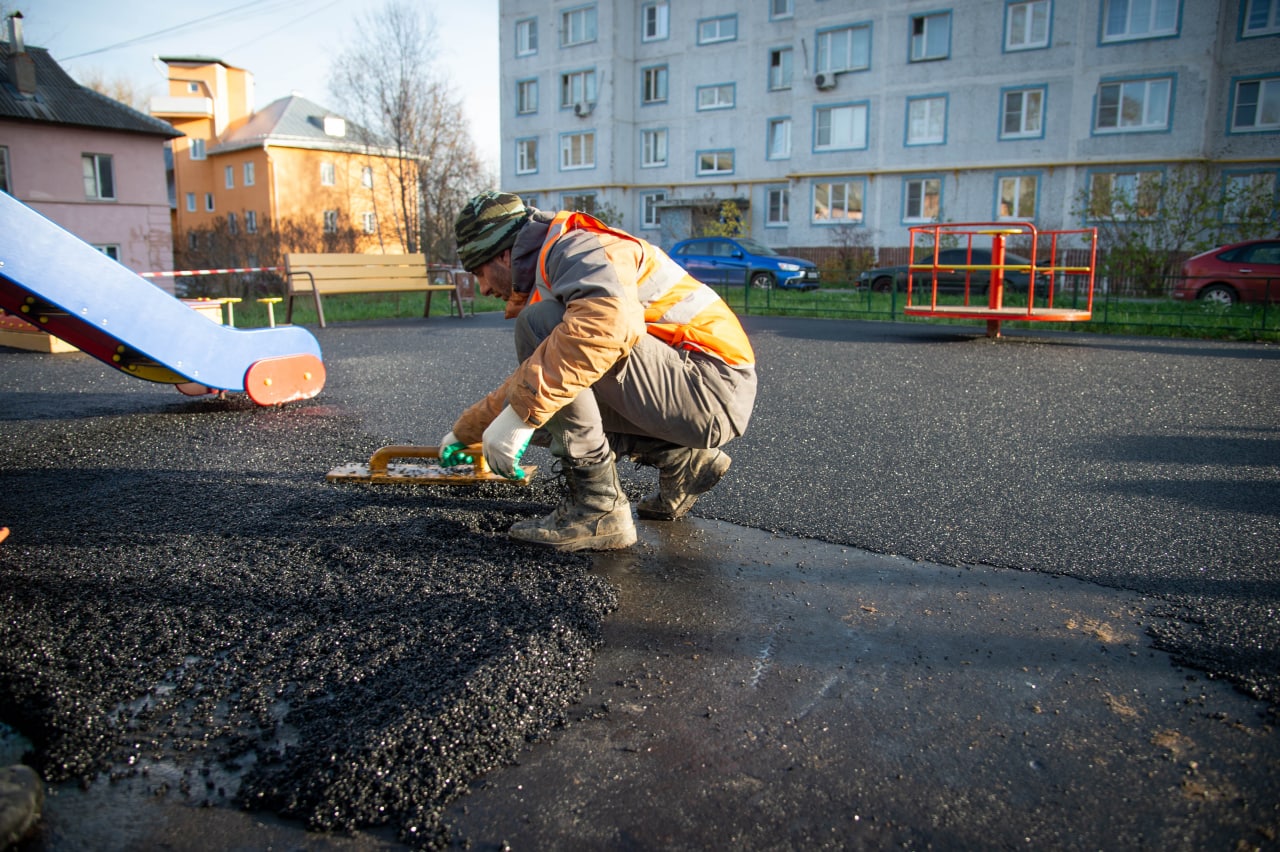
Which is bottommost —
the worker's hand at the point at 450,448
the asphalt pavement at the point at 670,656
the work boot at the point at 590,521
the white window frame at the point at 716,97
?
the asphalt pavement at the point at 670,656

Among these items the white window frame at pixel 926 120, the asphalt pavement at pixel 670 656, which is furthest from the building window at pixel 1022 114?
the asphalt pavement at pixel 670 656

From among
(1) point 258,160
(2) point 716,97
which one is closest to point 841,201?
(2) point 716,97

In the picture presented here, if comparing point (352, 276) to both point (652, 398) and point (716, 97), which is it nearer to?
A: point (652, 398)

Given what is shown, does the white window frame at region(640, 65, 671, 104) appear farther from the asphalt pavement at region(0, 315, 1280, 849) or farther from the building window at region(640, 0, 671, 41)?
the asphalt pavement at region(0, 315, 1280, 849)

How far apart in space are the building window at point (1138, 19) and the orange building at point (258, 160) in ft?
99.1

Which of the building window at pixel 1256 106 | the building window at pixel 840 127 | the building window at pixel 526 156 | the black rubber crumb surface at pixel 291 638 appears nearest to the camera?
the black rubber crumb surface at pixel 291 638

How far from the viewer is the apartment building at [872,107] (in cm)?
2691

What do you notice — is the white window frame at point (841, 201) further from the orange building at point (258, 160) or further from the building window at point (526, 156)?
the orange building at point (258, 160)

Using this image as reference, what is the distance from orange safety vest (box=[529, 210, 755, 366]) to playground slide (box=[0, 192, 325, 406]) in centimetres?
288

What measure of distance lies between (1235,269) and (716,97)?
83.8 ft

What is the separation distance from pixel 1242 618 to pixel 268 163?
52.2 meters

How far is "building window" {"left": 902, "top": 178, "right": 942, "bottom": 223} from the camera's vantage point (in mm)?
31109

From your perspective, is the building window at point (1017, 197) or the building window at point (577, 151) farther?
the building window at point (577, 151)

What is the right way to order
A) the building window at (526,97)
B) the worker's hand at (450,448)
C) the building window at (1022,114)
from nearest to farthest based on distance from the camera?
the worker's hand at (450,448) < the building window at (1022,114) < the building window at (526,97)
